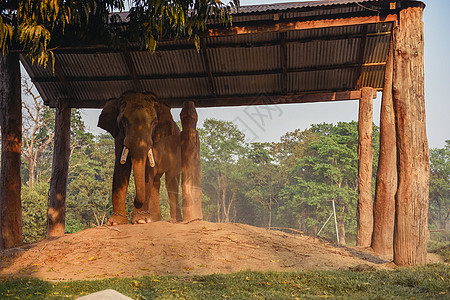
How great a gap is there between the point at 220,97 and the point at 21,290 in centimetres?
737

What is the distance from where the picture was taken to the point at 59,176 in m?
10.8

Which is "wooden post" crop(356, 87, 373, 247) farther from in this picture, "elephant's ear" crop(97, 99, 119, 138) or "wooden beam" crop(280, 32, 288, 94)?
"elephant's ear" crop(97, 99, 119, 138)

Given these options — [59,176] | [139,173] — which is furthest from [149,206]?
[59,176]

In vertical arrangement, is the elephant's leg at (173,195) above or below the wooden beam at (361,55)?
below

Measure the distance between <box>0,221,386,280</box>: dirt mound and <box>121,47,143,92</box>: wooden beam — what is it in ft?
13.2

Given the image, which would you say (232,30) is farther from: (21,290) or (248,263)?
(21,290)

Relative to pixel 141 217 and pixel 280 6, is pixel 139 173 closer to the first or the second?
pixel 141 217

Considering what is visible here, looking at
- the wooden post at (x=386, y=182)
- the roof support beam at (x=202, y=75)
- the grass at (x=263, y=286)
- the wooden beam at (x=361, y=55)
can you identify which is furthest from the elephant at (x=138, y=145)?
the wooden post at (x=386, y=182)

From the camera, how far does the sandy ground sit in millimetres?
6207

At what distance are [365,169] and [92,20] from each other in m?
7.19

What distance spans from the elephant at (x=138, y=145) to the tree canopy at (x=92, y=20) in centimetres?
141

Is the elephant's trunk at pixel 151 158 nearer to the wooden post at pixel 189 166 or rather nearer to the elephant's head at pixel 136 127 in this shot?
the elephant's head at pixel 136 127

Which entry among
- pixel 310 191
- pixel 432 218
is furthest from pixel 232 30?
pixel 432 218

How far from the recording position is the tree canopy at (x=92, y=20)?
5.91m
